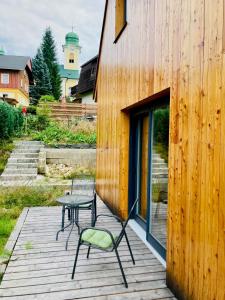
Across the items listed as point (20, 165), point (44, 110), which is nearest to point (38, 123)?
point (44, 110)

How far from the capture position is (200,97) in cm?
254

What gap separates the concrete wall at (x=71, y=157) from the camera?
35.6 ft

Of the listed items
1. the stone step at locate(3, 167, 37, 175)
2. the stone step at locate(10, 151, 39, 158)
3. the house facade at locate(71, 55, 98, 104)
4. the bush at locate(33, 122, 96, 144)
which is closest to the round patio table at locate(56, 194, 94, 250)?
the stone step at locate(3, 167, 37, 175)

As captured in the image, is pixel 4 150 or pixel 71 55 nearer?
pixel 4 150

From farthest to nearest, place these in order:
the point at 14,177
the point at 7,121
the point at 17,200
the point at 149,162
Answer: the point at 7,121 < the point at 14,177 < the point at 17,200 < the point at 149,162

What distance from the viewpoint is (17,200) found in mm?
7184

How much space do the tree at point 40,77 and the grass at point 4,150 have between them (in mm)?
22451

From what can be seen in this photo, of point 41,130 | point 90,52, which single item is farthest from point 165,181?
point 90,52

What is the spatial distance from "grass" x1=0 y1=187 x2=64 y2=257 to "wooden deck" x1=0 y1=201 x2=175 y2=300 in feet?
2.74

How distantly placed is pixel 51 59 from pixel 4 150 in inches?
1152

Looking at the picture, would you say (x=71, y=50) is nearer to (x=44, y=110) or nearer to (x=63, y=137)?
(x=44, y=110)

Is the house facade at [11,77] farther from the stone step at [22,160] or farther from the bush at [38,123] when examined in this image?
the stone step at [22,160]

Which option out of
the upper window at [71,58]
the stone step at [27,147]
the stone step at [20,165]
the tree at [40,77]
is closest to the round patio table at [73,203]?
the stone step at [20,165]

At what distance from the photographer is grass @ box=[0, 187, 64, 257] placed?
5.38 meters
